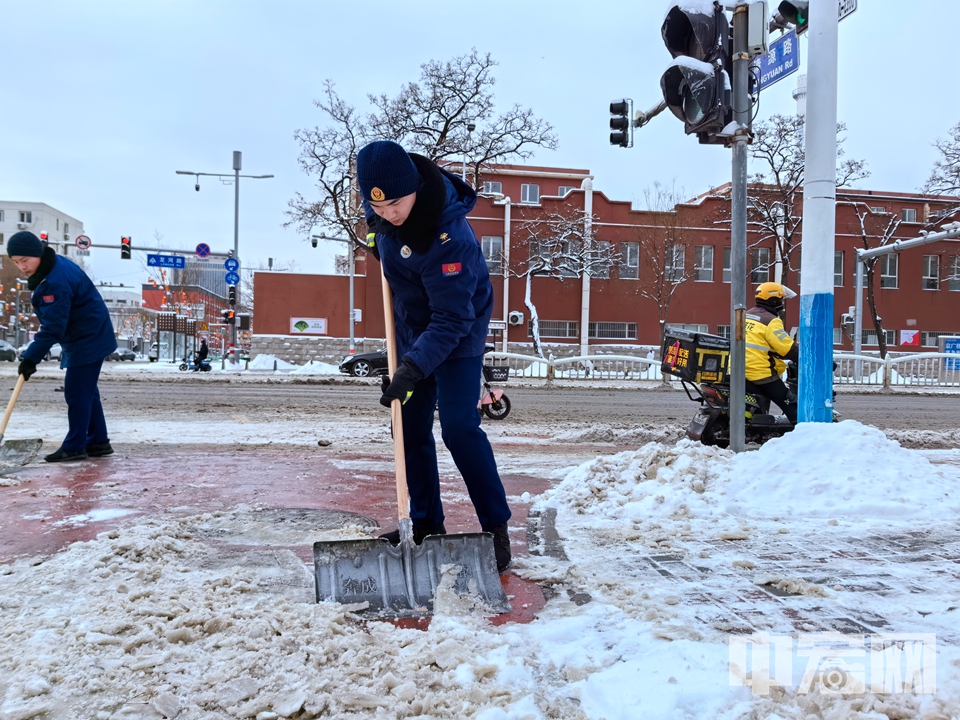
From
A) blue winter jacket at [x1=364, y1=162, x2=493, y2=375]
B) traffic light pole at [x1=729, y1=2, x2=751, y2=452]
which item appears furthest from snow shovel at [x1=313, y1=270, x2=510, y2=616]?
traffic light pole at [x1=729, y1=2, x2=751, y2=452]

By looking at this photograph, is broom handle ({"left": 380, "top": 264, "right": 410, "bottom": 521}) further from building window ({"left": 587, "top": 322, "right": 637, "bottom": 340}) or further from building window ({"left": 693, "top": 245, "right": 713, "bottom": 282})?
building window ({"left": 693, "top": 245, "right": 713, "bottom": 282})

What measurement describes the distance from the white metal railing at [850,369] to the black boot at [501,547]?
623 inches

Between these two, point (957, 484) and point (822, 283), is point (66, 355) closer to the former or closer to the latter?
point (822, 283)

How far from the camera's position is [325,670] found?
2037mm

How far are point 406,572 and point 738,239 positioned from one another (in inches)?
148

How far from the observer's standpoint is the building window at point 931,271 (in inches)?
1526

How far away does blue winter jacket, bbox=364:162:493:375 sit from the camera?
9.55 ft

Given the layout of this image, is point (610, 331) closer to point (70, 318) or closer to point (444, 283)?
point (70, 318)

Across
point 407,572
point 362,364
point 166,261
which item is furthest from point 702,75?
point 166,261

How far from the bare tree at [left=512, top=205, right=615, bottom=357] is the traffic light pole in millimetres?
29339

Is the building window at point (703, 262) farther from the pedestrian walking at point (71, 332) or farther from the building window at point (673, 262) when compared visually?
the pedestrian walking at point (71, 332)

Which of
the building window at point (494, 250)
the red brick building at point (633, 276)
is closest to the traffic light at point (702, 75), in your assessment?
the red brick building at point (633, 276)

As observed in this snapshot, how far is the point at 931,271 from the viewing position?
38938mm

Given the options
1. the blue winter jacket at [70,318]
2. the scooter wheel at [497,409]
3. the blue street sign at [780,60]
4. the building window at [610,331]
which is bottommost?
the scooter wheel at [497,409]
